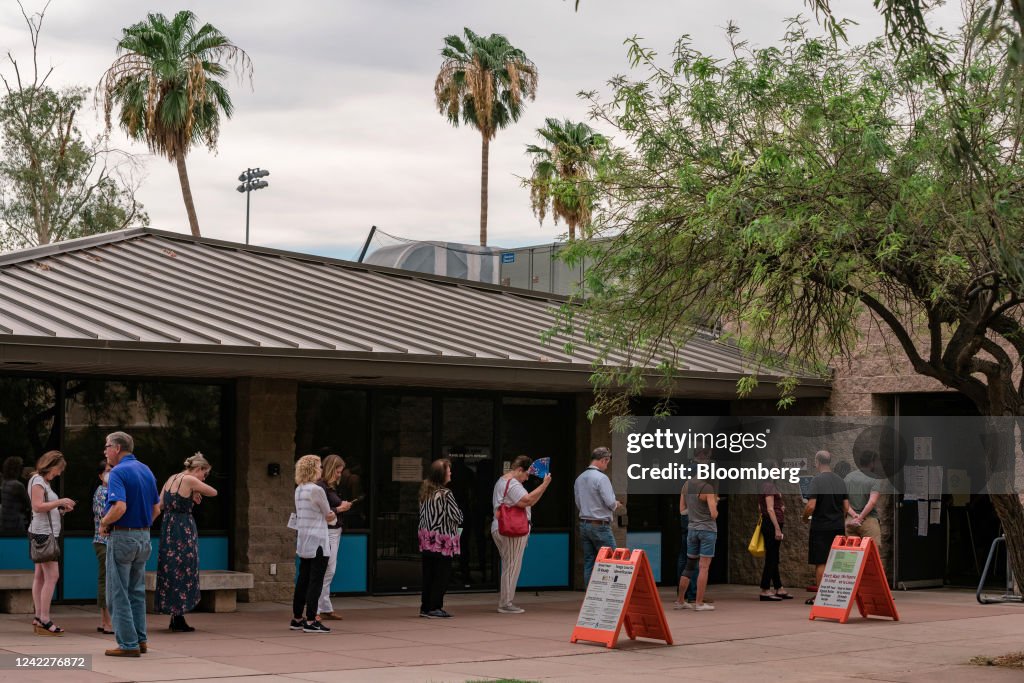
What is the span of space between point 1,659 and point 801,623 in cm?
836

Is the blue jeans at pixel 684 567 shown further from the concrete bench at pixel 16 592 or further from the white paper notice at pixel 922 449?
the concrete bench at pixel 16 592

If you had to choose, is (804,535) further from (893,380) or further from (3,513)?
(3,513)

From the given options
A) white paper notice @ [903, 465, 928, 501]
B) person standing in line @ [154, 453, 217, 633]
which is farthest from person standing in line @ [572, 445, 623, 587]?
white paper notice @ [903, 465, 928, 501]

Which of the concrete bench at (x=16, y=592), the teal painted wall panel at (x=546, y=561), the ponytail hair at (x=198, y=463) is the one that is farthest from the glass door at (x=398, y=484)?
the concrete bench at (x=16, y=592)

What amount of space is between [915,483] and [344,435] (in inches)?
336

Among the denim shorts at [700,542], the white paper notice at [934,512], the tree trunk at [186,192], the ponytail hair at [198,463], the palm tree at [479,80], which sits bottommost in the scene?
the denim shorts at [700,542]

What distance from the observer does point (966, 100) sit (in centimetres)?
1103

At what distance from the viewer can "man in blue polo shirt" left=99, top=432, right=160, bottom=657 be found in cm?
1045

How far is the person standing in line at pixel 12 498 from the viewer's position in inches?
535

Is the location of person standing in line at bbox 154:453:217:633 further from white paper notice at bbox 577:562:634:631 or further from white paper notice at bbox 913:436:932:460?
white paper notice at bbox 913:436:932:460

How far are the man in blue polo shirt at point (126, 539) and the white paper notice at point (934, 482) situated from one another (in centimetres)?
1248

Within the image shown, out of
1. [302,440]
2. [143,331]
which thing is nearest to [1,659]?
[143,331]

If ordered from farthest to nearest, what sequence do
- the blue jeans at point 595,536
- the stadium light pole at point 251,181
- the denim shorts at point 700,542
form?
the stadium light pole at point 251,181
the denim shorts at point 700,542
the blue jeans at point 595,536

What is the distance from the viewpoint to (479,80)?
41219 mm
